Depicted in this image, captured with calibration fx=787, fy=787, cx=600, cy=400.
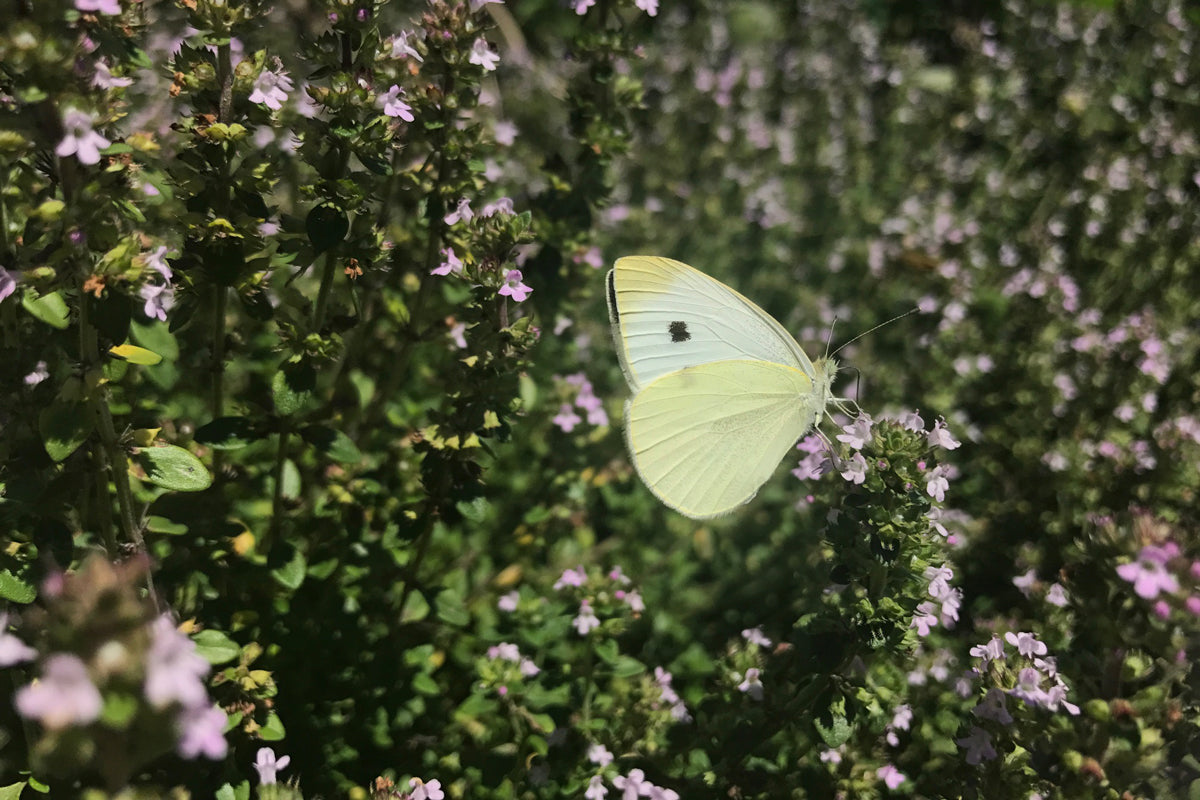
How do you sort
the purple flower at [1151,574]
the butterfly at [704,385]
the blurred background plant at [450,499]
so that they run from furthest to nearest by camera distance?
the butterfly at [704,385] < the purple flower at [1151,574] < the blurred background plant at [450,499]

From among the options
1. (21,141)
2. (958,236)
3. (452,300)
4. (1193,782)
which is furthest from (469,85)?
(958,236)

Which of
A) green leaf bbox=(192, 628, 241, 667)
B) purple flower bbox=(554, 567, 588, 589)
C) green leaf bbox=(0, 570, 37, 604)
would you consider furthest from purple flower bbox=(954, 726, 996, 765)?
green leaf bbox=(0, 570, 37, 604)

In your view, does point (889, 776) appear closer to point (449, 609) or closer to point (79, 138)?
point (449, 609)

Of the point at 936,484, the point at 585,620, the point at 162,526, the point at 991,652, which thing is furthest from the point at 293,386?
the point at 991,652

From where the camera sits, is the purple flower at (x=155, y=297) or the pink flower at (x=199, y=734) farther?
the purple flower at (x=155, y=297)

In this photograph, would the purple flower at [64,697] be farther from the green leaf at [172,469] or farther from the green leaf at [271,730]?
the green leaf at [271,730]

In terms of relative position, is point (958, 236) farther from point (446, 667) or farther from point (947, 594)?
point (446, 667)

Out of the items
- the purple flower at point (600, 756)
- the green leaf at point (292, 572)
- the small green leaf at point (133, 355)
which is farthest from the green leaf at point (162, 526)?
the purple flower at point (600, 756)
